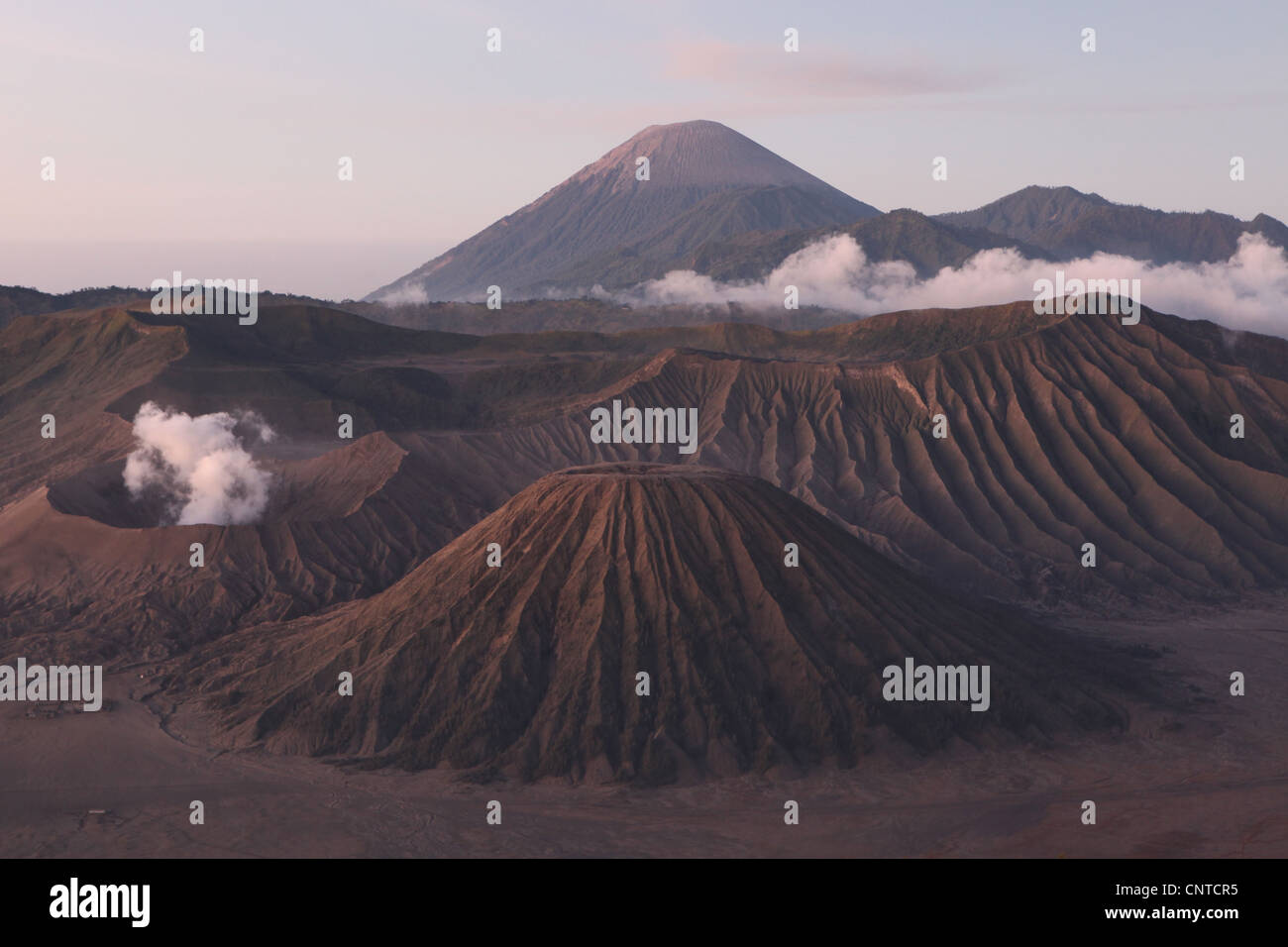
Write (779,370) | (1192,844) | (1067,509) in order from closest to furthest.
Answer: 1. (1192,844)
2. (1067,509)
3. (779,370)

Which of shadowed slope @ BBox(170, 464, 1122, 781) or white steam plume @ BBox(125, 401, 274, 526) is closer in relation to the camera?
shadowed slope @ BBox(170, 464, 1122, 781)

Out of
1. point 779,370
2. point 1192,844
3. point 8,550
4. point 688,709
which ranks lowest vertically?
point 1192,844

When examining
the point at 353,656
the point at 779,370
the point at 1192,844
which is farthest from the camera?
the point at 779,370

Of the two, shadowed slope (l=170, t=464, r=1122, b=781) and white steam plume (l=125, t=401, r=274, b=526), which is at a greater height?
white steam plume (l=125, t=401, r=274, b=526)

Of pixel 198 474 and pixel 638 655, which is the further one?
pixel 198 474

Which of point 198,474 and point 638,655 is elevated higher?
point 198,474

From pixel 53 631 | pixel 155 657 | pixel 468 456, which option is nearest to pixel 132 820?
pixel 155 657

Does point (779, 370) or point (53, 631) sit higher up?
point (779, 370)

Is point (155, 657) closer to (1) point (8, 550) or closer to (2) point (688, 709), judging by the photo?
(1) point (8, 550)
